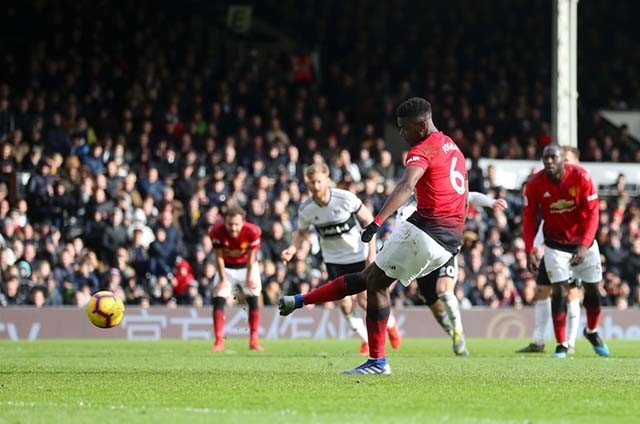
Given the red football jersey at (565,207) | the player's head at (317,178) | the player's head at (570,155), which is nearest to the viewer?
the player's head at (317,178)

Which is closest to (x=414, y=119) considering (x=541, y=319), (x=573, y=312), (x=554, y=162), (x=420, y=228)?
(x=420, y=228)

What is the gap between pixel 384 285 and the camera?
11.5 m

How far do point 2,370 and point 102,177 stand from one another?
1240 centimetres

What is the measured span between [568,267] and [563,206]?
0.75 metres

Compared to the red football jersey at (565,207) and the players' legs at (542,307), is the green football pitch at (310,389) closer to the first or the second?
the red football jersey at (565,207)

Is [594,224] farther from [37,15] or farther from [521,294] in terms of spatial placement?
[37,15]

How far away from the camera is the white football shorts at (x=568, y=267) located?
16.1m

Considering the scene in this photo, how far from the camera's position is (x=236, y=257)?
19.0 m

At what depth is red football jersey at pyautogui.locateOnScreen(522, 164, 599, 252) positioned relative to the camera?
15945 mm

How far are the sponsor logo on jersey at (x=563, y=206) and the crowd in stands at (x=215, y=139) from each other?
6343 mm

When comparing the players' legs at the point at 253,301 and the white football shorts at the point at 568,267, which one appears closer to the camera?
the white football shorts at the point at 568,267

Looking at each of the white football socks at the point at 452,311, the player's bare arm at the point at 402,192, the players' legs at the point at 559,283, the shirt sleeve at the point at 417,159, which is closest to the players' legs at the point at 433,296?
the white football socks at the point at 452,311

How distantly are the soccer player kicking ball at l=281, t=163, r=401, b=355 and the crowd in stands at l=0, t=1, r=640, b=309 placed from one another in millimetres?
4865

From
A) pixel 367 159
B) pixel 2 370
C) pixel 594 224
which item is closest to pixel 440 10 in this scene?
pixel 367 159
